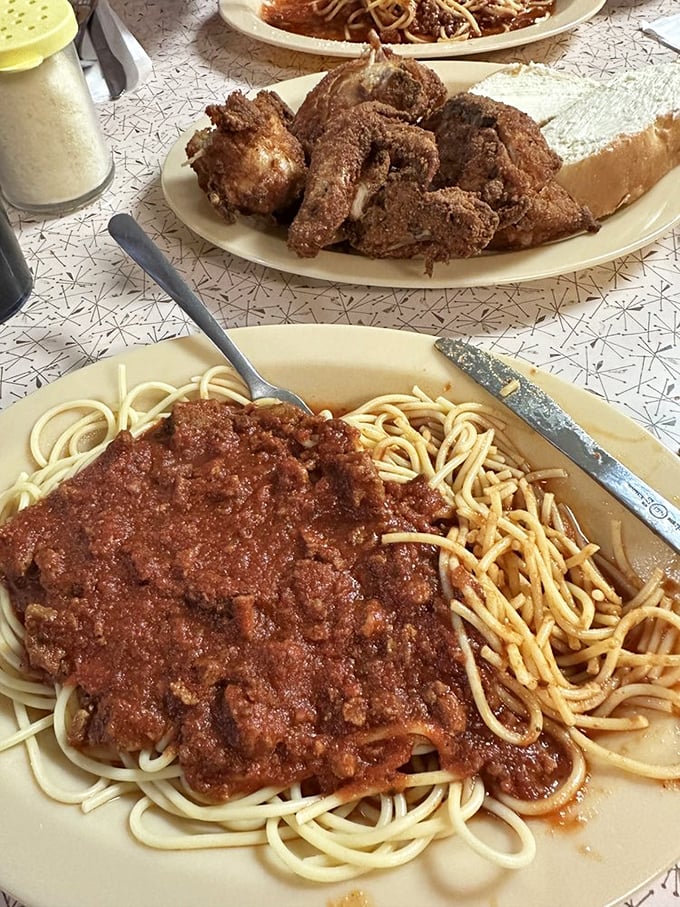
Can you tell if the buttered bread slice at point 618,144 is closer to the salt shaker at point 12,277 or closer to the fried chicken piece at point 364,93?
the fried chicken piece at point 364,93

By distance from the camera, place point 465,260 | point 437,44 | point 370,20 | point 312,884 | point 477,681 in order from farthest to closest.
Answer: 1. point 370,20
2. point 437,44
3. point 465,260
4. point 477,681
5. point 312,884

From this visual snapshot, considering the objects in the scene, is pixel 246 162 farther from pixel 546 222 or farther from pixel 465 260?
pixel 546 222

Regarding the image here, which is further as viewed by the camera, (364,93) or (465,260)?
(364,93)

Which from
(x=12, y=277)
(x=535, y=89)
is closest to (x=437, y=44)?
(x=535, y=89)

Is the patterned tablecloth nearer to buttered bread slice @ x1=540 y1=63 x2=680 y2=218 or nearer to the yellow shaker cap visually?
buttered bread slice @ x1=540 y1=63 x2=680 y2=218

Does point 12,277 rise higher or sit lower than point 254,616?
higher
